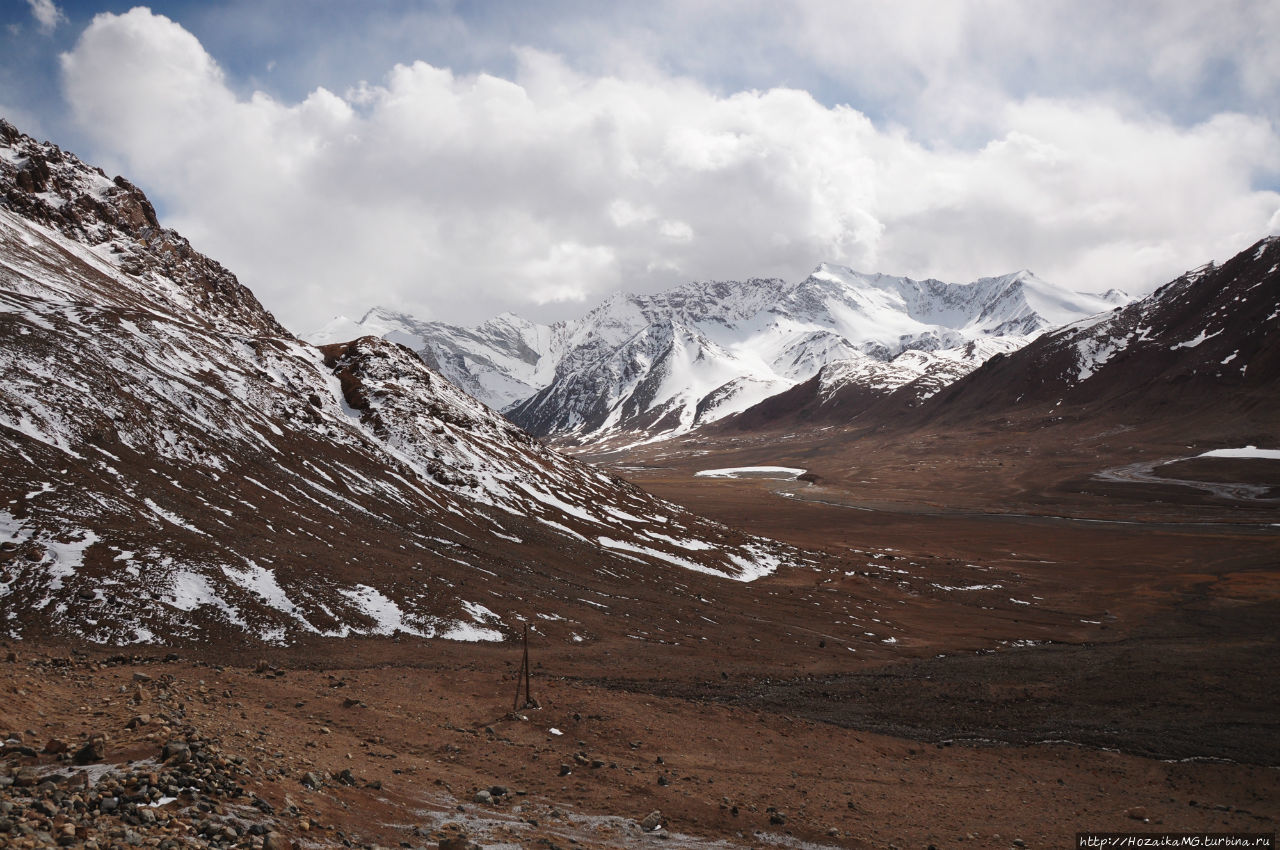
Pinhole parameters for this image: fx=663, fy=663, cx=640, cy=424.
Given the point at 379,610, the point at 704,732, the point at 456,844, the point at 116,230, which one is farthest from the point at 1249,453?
the point at 116,230

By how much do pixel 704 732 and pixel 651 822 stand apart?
404 inches

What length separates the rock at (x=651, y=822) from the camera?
17922 mm

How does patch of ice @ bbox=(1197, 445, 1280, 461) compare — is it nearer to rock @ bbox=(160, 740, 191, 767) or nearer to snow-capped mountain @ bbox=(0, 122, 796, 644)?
snow-capped mountain @ bbox=(0, 122, 796, 644)

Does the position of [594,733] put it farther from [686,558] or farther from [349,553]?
[686,558]

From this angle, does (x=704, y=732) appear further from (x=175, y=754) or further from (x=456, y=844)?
(x=175, y=754)

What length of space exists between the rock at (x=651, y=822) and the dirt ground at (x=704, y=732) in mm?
374

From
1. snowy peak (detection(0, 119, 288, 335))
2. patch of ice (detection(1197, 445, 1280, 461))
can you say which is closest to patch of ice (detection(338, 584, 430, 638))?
snowy peak (detection(0, 119, 288, 335))

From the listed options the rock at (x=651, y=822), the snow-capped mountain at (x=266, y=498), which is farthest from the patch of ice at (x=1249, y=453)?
the rock at (x=651, y=822)

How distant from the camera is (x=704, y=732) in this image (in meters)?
27.9

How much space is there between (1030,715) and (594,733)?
23.8 meters

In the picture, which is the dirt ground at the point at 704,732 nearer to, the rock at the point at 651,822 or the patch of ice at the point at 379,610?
the rock at the point at 651,822

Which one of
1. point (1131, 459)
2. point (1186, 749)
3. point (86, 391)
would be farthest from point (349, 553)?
point (1131, 459)

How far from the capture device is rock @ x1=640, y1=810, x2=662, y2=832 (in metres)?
17.9

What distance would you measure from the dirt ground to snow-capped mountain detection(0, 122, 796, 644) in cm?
482
